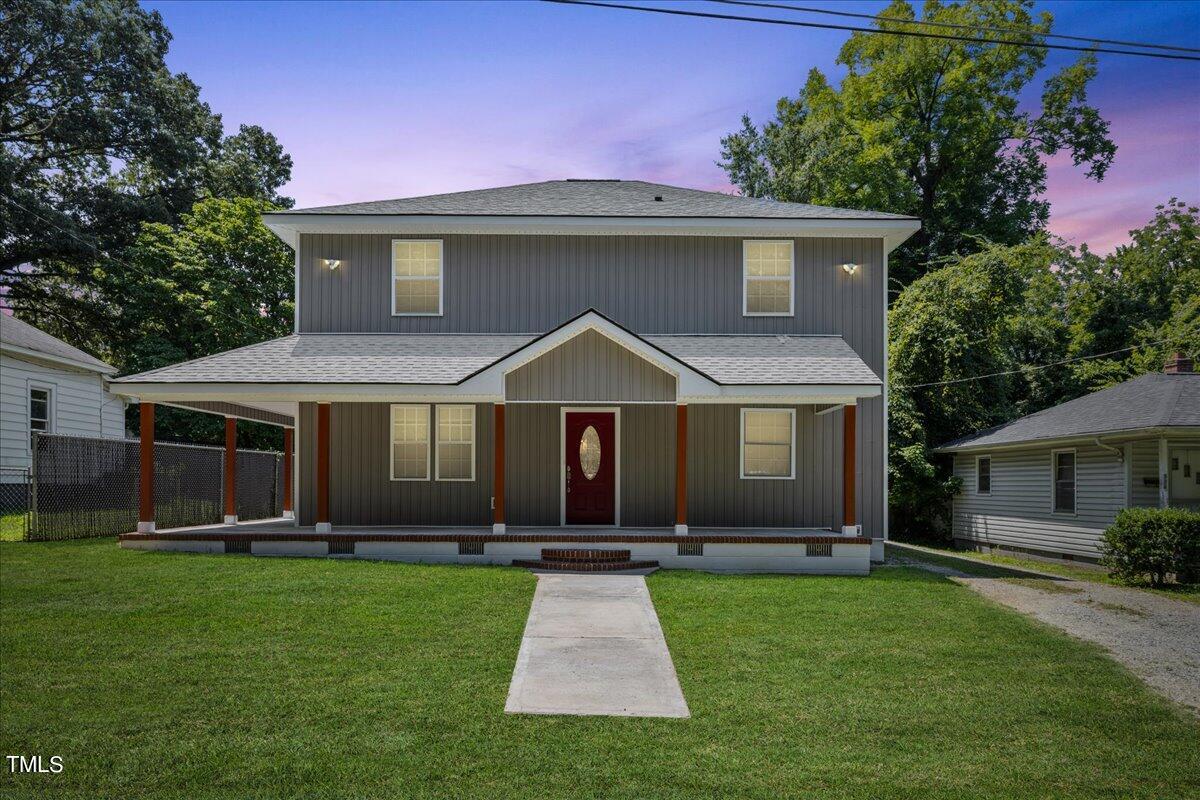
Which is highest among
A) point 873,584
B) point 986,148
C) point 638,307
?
point 986,148

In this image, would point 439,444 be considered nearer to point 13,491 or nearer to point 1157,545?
point 13,491

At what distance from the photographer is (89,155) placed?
29.8 m

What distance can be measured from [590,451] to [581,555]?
9.46 ft

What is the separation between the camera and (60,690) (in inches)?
241

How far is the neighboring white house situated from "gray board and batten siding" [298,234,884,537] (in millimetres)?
7735

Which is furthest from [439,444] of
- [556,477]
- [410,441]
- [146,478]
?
[146,478]

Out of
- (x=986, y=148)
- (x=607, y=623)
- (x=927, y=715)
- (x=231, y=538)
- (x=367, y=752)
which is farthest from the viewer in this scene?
(x=986, y=148)

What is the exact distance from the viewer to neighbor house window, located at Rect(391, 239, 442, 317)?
1609 cm

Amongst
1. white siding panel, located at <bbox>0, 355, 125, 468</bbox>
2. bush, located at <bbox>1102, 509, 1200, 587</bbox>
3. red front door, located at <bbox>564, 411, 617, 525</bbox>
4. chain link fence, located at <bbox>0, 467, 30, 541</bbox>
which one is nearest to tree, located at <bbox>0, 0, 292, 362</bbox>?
white siding panel, located at <bbox>0, 355, 125, 468</bbox>

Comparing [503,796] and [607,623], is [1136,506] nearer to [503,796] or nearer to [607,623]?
[607,623]

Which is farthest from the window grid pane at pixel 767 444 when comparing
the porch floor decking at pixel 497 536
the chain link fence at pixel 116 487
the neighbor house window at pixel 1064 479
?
the chain link fence at pixel 116 487

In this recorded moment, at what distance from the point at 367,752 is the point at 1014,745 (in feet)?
14.8

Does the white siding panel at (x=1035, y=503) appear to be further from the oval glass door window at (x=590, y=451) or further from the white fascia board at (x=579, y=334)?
the oval glass door window at (x=590, y=451)

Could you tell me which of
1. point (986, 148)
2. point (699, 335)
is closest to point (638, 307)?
point (699, 335)
